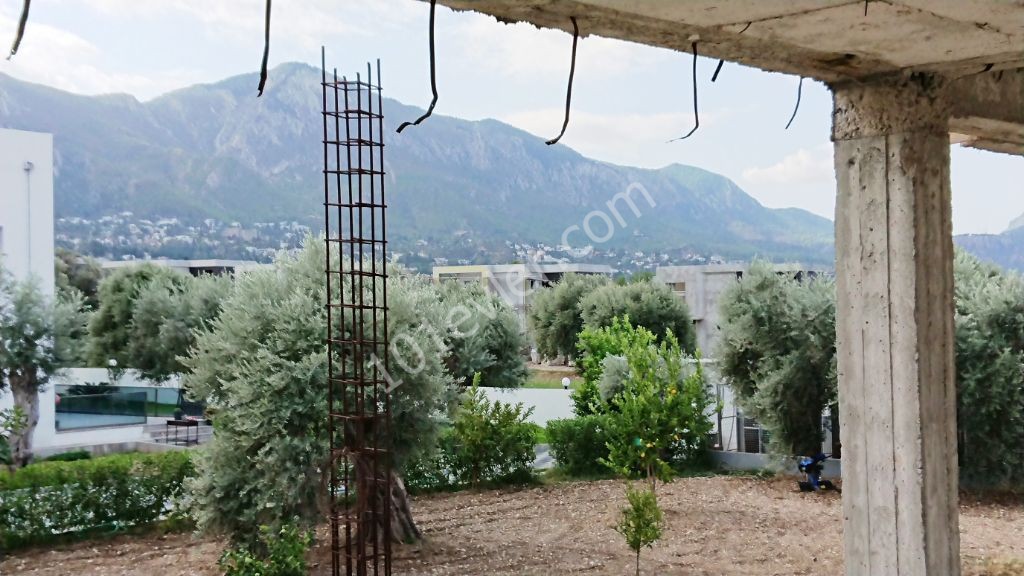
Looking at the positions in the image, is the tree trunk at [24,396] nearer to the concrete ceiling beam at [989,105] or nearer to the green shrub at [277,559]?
the green shrub at [277,559]

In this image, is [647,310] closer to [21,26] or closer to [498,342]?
[498,342]

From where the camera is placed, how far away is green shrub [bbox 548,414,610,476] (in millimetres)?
14445

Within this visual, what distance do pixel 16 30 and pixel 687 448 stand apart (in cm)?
1393

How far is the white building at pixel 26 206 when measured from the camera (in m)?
20.8

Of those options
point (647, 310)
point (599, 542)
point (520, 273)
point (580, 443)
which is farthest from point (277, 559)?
point (520, 273)

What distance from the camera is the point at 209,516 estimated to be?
28.5 ft

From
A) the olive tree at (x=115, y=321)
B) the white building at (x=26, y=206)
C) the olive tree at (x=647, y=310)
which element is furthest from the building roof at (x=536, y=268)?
the white building at (x=26, y=206)

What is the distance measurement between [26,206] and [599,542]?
17136mm

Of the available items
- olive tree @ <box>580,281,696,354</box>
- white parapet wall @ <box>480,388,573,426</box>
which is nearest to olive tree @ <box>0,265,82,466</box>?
white parapet wall @ <box>480,388,573,426</box>

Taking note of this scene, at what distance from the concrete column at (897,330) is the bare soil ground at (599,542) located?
173 inches

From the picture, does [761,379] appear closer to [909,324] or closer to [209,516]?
[209,516]

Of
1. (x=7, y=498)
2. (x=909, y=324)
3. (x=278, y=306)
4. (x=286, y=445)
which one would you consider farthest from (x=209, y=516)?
(x=909, y=324)

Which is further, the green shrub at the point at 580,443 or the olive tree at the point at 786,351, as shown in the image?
the green shrub at the point at 580,443

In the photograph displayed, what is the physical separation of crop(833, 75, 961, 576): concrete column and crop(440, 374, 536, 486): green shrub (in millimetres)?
8995
